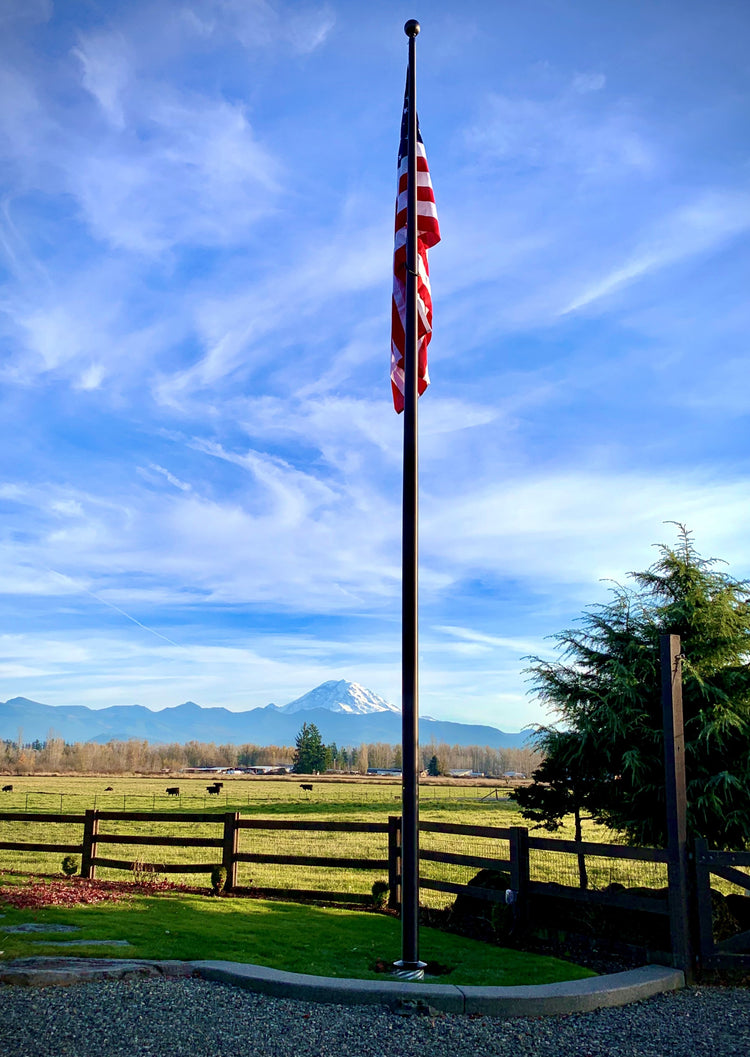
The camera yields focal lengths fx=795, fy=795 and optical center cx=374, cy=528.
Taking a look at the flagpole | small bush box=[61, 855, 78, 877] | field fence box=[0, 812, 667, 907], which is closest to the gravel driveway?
the flagpole

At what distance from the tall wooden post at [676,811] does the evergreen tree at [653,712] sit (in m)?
1.24

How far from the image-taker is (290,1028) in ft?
20.2

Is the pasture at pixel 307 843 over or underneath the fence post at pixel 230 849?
underneath

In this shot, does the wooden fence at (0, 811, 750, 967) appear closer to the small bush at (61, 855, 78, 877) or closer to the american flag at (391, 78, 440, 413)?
the small bush at (61, 855, 78, 877)

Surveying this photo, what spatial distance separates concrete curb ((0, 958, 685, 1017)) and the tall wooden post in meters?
0.82

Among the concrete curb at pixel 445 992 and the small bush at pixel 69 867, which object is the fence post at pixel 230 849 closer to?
the small bush at pixel 69 867

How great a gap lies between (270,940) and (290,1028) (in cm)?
294

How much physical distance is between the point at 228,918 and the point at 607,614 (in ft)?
22.0

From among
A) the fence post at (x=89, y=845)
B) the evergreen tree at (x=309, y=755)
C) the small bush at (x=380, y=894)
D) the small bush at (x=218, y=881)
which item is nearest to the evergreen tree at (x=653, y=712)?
the small bush at (x=380, y=894)

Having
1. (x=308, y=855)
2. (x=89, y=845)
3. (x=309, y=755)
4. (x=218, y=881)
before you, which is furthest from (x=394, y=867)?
(x=309, y=755)

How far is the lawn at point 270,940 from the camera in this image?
783cm

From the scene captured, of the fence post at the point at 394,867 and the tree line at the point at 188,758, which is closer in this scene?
the fence post at the point at 394,867

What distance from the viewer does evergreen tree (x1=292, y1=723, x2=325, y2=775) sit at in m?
116

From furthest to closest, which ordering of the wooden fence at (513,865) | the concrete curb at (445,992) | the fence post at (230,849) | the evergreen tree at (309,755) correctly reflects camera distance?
the evergreen tree at (309,755) < the fence post at (230,849) < the wooden fence at (513,865) < the concrete curb at (445,992)
